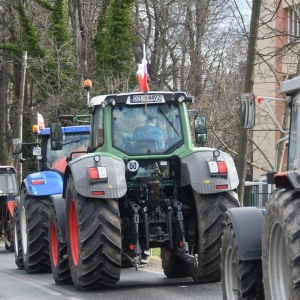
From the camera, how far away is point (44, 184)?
1598 cm

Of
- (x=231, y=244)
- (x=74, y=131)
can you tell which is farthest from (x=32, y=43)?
(x=231, y=244)

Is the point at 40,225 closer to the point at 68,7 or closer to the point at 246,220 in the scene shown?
the point at 246,220

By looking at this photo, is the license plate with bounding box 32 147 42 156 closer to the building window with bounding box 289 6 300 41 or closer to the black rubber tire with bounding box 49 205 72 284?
the black rubber tire with bounding box 49 205 72 284

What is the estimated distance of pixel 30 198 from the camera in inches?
635

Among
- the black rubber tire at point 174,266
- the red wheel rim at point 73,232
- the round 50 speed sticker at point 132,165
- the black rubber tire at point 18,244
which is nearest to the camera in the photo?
the round 50 speed sticker at point 132,165

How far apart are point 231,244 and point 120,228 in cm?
362

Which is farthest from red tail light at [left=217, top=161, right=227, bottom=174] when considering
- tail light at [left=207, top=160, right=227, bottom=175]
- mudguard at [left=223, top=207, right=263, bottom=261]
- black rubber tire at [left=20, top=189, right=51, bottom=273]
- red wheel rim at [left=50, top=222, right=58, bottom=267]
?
black rubber tire at [left=20, top=189, right=51, bottom=273]

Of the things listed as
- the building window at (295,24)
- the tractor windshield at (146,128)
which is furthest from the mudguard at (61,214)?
the building window at (295,24)

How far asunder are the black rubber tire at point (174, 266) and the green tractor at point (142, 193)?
617mm

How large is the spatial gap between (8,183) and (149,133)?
15.3 m

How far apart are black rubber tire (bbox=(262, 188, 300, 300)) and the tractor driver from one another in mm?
5309

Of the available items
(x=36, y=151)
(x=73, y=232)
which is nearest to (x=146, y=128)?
(x=73, y=232)

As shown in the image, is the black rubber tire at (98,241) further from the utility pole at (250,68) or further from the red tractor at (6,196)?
the red tractor at (6,196)

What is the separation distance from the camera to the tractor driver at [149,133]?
12711 millimetres
